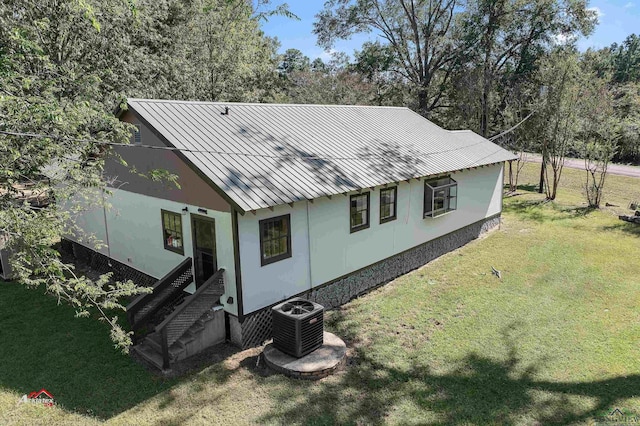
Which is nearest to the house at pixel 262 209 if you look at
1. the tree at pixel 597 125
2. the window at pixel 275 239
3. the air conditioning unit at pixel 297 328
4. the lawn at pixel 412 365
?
the window at pixel 275 239

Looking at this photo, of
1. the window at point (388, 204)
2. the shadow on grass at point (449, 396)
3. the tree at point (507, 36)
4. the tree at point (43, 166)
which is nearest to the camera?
the tree at point (43, 166)

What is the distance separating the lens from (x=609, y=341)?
7.75 m

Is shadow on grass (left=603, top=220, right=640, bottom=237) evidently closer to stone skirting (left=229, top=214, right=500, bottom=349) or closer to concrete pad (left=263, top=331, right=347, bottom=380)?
stone skirting (left=229, top=214, right=500, bottom=349)

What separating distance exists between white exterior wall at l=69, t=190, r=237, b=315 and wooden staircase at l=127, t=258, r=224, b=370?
33cm

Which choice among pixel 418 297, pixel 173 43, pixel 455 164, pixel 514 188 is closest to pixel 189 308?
pixel 418 297

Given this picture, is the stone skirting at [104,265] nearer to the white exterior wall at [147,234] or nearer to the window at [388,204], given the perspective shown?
the white exterior wall at [147,234]

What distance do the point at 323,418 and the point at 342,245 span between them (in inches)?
165

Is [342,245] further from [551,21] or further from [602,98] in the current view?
[551,21]

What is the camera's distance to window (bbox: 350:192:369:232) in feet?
31.2

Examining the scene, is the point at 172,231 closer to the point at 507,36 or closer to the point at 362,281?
the point at 362,281

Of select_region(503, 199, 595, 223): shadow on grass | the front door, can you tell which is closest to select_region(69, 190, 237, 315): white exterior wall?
the front door

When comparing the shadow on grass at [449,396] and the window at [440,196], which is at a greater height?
the window at [440,196]

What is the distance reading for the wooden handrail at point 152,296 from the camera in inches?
307

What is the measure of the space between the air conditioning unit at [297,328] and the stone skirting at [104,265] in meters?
3.84
